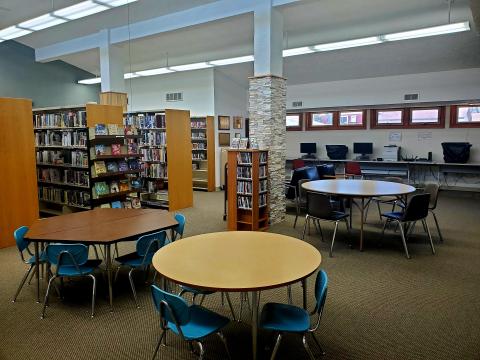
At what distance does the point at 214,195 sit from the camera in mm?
9953

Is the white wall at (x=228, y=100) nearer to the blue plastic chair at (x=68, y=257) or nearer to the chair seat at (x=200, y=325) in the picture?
the blue plastic chair at (x=68, y=257)

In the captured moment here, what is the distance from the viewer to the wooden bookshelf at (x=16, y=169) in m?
5.32

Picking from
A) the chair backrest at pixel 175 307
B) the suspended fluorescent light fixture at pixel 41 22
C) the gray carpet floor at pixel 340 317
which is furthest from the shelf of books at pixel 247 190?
the suspended fluorescent light fixture at pixel 41 22

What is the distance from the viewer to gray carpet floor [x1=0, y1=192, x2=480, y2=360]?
275 centimetres

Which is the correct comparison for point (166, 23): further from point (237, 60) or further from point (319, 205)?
point (319, 205)

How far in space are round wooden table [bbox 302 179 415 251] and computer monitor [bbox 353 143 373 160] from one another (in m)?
4.74

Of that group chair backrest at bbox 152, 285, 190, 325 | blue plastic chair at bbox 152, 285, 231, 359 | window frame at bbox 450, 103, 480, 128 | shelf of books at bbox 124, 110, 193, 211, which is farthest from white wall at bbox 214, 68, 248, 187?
chair backrest at bbox 152, 285, 190, 325

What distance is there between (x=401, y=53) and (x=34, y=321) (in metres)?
9.28

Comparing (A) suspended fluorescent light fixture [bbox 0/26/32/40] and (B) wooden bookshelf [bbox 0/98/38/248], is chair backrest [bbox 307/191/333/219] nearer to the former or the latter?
(B) wooden bookshelf [bbox 0/98/38/248]

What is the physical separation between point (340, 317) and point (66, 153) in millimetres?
5731

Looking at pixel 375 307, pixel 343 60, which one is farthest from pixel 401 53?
pixel 375 307

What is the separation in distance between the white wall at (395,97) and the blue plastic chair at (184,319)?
942 centimetres

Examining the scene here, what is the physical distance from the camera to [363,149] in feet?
34.6

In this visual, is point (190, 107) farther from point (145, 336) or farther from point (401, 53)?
point (145, 336)
